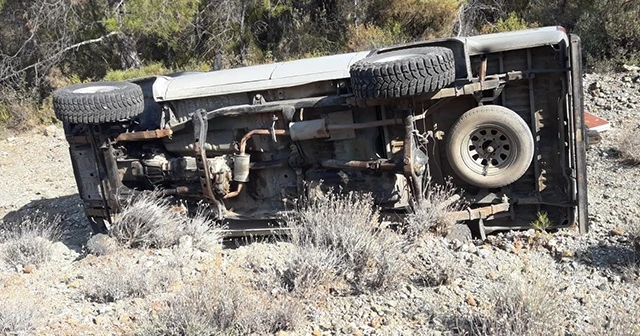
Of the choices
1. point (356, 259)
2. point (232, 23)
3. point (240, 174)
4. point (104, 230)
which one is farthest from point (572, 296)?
point (232, 23)

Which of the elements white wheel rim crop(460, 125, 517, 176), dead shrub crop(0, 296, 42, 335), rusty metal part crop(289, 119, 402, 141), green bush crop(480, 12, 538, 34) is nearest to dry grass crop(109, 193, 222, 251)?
rusty metal part crop(289, 119, 402, 141)

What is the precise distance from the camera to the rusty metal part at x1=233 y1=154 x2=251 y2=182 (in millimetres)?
6512

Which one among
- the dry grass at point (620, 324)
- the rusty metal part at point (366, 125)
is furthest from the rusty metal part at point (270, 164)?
the dry grass at point (620, 324)

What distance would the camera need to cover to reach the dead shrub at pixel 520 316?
3.80 metres

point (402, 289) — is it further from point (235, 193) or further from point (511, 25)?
point (511, 25)

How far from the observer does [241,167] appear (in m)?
6.52

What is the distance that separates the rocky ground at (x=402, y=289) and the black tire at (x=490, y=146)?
61 cm

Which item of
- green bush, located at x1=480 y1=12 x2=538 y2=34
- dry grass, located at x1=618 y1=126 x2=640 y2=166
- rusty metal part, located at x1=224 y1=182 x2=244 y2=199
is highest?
green bush, located at x1=480 y1=12 x2=538 y2=34

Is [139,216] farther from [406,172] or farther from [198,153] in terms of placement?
[406,172]

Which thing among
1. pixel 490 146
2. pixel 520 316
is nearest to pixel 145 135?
pixel 490 146

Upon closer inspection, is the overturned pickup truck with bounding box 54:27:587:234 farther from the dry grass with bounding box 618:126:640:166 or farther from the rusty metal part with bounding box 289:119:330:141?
the dry grass with bounding box 618:126:640:166

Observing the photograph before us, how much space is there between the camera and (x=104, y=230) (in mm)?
7438

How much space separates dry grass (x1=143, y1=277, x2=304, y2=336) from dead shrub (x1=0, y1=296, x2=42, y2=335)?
880 mm

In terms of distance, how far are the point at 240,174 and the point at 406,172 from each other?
5.80 feet
